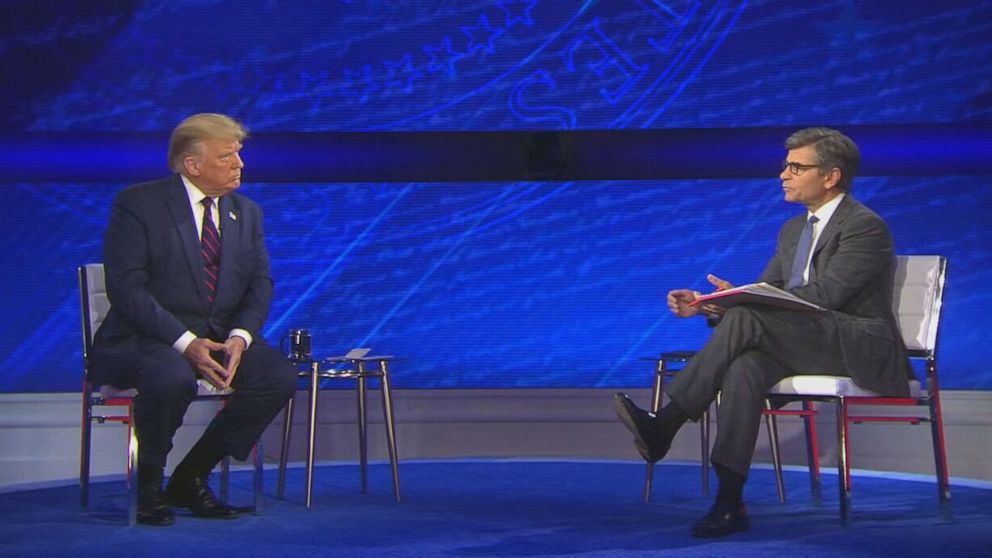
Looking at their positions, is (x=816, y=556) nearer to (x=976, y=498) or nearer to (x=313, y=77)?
(x=976, y=498)

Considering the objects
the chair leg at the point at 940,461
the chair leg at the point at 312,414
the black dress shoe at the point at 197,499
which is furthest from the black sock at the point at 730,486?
the black dress shoe at the point at 197,499

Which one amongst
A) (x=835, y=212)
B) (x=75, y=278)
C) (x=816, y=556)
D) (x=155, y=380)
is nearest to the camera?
(x=816, y=556)

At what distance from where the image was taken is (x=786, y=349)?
324 centimetres

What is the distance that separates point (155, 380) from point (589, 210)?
2.16 meters

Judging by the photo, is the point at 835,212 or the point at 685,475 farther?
the point at 685,475

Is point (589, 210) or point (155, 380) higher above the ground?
point (589, 210)

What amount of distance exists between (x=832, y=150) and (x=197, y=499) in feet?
6.80

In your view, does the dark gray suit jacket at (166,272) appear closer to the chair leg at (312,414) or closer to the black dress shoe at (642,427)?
the chair leg at (312,414)

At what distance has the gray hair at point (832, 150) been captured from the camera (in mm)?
3533

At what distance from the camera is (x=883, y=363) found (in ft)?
10.6

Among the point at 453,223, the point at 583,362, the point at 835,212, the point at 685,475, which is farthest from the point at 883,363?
the point at 453,223

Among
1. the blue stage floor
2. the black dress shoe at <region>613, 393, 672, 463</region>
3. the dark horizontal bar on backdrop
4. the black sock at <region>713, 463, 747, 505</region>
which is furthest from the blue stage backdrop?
the black sock at <region>713, 463, 747, 505</region>

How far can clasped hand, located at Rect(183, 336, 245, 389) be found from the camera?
3.30 meters

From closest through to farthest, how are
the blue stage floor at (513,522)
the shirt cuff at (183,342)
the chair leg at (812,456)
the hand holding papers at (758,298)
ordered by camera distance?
the blue stage floor at (513,522)
the hand holding papers at (758,298)
the shirt cuff at (183,342)
the chair leg at (812,456)
